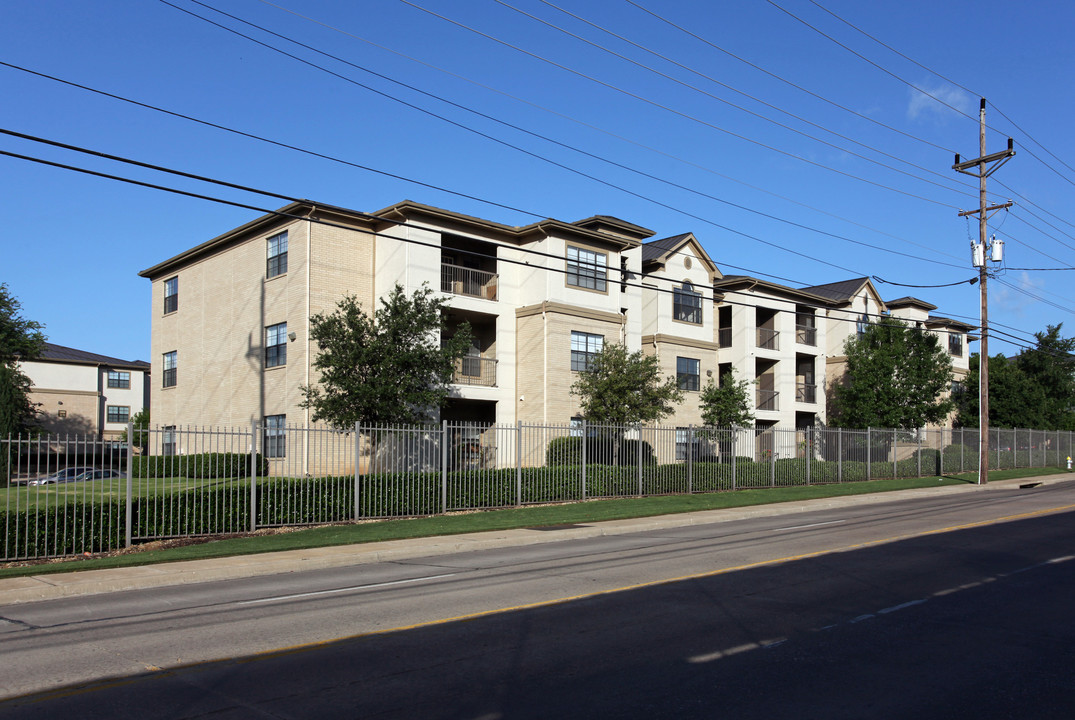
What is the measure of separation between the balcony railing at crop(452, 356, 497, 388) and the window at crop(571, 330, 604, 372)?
Result: 10.3 ft

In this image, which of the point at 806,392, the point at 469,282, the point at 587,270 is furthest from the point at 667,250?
the point at 806,392

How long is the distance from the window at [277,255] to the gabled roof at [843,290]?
109 ft

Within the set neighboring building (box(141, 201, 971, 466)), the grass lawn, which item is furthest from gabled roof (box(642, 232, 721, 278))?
the grass lawn

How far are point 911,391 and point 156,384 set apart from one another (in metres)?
37.9

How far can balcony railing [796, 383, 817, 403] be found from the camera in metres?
48.5

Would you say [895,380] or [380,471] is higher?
[895,380]

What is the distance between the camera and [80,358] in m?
65.2

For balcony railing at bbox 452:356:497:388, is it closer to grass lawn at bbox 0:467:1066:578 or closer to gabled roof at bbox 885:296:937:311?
grass lawn at bbox 0:467:1066:578

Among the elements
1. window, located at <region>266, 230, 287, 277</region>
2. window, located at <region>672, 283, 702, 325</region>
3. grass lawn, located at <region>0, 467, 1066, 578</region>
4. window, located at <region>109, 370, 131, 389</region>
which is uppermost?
window, located at <region>266, 230, 287, 277</region>

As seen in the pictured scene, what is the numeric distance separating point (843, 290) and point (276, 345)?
117 feet

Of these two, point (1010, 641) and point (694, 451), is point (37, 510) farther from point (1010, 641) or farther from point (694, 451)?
point (694, 451)

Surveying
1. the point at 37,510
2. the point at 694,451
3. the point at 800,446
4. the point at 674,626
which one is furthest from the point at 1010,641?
the point at 800,446

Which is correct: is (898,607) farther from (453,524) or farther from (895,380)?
(895,380)

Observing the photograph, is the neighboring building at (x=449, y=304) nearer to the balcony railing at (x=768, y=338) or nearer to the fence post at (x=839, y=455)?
the balcony railing at (x=768, y=338)
